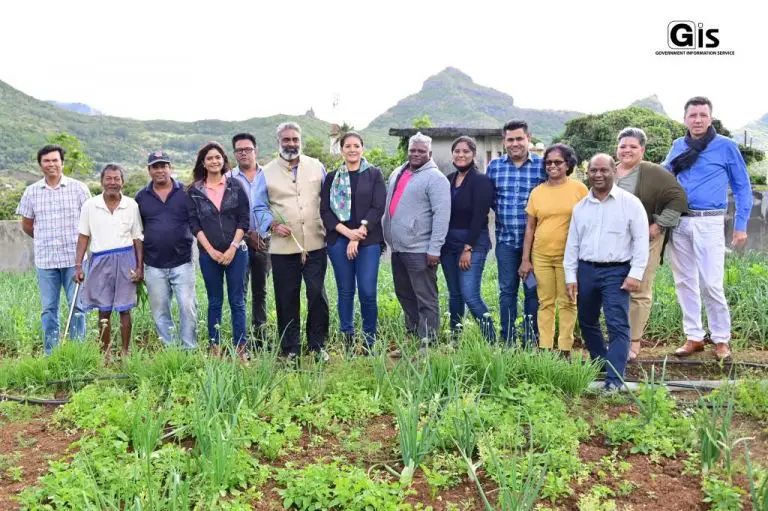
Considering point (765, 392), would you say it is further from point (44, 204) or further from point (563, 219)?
point (44, 204)

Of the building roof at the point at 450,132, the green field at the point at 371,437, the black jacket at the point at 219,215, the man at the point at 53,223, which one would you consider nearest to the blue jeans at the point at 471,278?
the green field at the point at 371,437

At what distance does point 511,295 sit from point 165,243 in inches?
113

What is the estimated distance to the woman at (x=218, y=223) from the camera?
5.38 metres

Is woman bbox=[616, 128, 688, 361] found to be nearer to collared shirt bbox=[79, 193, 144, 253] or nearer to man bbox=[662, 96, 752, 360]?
man bbox=[662, 96, 752, 360]

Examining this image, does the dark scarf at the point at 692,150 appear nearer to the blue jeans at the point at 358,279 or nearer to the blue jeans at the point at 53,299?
the blue jeans at the point at 358,279

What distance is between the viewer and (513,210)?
5.27 meters

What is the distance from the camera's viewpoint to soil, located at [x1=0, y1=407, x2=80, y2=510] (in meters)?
3.20

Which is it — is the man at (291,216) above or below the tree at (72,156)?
below

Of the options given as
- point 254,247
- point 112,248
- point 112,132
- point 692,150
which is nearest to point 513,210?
point 692,150

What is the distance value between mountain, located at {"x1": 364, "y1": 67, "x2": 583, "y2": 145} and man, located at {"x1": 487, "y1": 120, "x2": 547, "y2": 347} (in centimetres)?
5394

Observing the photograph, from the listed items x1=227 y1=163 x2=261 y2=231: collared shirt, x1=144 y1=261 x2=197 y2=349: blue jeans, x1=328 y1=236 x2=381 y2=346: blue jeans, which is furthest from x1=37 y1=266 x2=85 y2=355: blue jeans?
x1=328 y1=236 x2=381 y2=346: blue jeans

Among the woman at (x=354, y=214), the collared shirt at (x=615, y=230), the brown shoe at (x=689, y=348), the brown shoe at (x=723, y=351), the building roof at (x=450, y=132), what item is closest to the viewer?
the collared shirt at (x=615, y=230)

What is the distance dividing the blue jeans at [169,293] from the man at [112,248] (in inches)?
6.5

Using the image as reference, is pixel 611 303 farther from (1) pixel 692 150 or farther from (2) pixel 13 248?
(2) pixel 13 248
